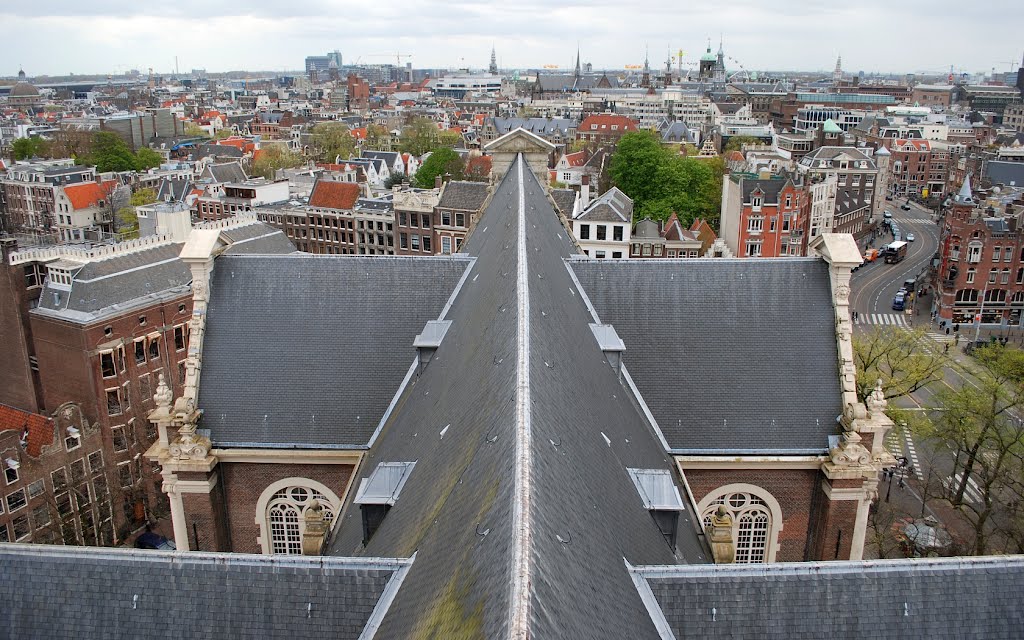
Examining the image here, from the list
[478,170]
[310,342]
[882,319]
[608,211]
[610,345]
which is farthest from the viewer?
[478,170]

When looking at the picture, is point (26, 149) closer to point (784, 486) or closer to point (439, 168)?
point (439, 168)

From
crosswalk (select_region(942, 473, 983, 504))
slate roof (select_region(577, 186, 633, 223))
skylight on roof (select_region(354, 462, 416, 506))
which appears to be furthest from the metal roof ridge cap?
slate roof (select_region(577, 186, 633, 223))

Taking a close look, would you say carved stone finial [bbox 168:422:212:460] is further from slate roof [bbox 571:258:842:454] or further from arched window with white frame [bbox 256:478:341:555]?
slate roof [bbox 571:258:842:454]

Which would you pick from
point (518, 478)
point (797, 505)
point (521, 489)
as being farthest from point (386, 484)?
point (797, 505)

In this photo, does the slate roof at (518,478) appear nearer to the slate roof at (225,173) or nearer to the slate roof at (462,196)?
the slate roof at (462,196)

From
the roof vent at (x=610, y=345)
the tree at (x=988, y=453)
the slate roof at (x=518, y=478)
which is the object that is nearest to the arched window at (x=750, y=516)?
the slate roof at (x=518, y=478)

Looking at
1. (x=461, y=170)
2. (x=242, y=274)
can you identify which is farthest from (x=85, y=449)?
(x=461, y=170)

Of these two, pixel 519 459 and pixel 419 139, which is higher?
pixel 419 139
